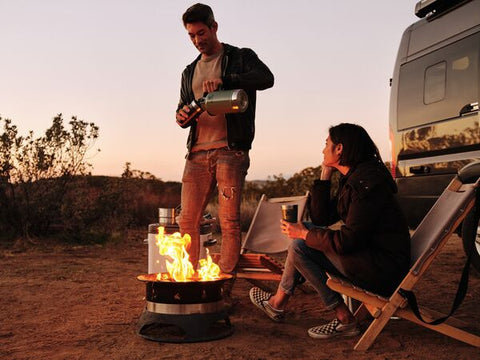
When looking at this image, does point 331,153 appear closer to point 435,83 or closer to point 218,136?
point 218,136

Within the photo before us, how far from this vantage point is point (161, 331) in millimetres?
3357

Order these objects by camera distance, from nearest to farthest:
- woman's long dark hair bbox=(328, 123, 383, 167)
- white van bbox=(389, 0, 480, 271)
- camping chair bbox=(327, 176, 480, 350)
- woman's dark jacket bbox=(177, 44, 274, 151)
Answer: camping chair bbox=(327, 176, 480, 350) < woman's long dark hair bbox=(328, 123, 383, 167) < woman's dark jacket bbox=(177, 44, 274, 151) < white van bbox=(389, 0, 480, 271)

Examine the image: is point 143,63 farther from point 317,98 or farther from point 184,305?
point 184,305

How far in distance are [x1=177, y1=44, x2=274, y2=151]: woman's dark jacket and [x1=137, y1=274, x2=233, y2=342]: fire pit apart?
1.00m

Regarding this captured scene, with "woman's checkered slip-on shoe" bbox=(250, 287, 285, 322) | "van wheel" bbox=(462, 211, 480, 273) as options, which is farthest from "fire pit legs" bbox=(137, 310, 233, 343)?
"van wheel" bbox=(462, 211, 480, 273)

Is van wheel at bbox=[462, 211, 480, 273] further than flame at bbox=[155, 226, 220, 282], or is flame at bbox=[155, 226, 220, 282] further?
van wheel at bbox=[462, 211, 480, 273]

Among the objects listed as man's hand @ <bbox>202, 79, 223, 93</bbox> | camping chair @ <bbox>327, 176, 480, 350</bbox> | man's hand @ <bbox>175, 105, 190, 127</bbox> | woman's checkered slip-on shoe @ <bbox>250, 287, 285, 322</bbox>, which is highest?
man's hand @ <bbox>202, 79, 223, 93</bbox>

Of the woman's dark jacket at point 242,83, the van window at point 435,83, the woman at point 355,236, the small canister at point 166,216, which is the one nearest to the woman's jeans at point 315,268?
the woman at point 355,236

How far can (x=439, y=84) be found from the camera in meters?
4.80

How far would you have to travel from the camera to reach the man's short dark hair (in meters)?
3.61

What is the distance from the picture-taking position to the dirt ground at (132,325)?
2887mm

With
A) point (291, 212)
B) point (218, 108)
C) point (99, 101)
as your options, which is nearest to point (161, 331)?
point (291, 212)

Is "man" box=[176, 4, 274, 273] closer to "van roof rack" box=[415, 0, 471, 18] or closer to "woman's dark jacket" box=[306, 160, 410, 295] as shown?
"woman's dark jacket" box=[306, 160, 410, 295]

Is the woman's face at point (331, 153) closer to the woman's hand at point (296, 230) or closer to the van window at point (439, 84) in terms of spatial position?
the woman's hand at point (296, 230)
